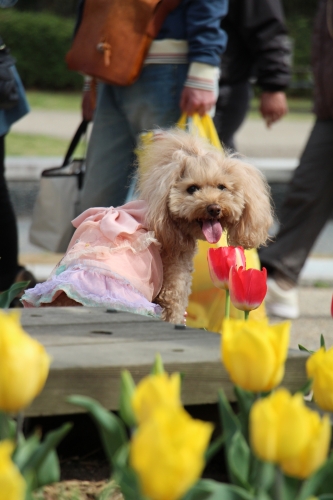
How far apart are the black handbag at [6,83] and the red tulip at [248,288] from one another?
2.01 metres

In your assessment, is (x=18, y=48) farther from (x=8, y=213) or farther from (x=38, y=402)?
(x=38, y=402)

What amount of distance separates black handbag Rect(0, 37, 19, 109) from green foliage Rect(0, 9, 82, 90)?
19.8 metres

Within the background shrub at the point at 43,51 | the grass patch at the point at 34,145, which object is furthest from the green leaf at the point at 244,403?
the background shrub at the point at 43,51

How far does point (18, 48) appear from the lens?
23.7 metres

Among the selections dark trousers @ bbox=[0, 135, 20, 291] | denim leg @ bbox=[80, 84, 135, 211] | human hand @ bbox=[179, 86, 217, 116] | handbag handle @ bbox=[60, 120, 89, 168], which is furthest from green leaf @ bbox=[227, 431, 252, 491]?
handbag handle @ bbox=[60, 120, 89, 168]

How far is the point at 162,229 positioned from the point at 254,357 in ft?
5.17

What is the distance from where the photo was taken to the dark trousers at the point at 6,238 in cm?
407

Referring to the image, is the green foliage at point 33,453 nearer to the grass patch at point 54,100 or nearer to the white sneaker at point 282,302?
the white sneaker at point 282,302

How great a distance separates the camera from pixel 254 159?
8.72 meters

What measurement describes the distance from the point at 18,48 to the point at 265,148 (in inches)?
539

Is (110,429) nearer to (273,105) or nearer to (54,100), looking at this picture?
(273,105)

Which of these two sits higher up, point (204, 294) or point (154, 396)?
point (154, 396)

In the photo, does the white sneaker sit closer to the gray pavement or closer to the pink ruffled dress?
the gray pavement

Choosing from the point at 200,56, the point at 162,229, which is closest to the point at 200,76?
the point at 200,56
